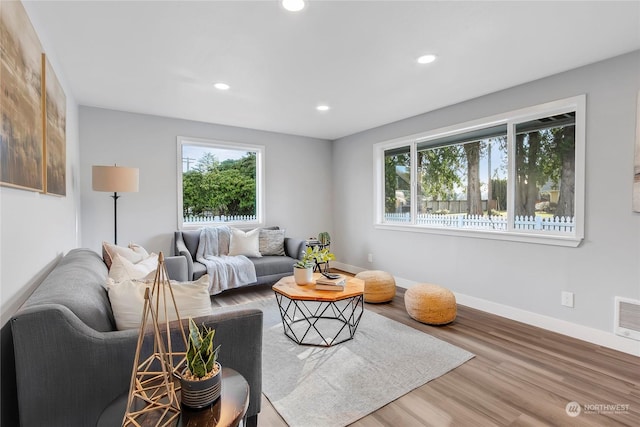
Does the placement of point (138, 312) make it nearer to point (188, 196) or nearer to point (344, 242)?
point (188, 196)

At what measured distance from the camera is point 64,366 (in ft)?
3.74

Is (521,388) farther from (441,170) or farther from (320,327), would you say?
(441,170)

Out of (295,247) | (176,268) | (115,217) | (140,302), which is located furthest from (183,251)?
(140,302)

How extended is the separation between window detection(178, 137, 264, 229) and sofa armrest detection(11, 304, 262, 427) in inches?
135

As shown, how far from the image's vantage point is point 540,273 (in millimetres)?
3100

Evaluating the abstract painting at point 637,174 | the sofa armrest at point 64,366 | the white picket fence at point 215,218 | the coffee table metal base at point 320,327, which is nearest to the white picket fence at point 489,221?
the abstract painting at point 637,174

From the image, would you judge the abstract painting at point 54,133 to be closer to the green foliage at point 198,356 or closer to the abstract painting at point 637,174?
the green foliage at point 198,356

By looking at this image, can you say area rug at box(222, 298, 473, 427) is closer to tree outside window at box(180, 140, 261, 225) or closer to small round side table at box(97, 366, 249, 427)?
small round side table at box(97, 366, 249, 427)

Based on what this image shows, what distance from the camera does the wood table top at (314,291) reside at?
8.41ft

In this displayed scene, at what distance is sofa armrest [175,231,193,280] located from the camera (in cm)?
368

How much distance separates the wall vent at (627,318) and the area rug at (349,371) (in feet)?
4.26

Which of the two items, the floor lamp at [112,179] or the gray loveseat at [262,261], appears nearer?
the floor lamp at [112,179]

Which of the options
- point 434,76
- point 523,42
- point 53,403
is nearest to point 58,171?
point 53,403

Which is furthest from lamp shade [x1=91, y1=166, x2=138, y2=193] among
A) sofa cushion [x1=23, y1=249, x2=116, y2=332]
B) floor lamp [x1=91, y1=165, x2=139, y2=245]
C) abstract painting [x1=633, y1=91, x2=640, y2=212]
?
abstract painting [x1=633, y1=91, x2=640, y2=212]
